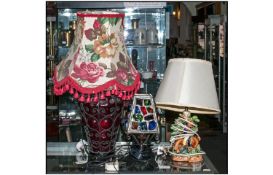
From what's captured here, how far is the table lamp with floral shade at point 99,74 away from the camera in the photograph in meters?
1.69

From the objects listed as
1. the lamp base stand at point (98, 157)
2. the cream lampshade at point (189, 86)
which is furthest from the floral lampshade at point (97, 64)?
the lamp base stand at point (98, 157)

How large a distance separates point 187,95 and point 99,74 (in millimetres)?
341

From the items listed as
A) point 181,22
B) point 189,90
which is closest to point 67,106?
point 181,22

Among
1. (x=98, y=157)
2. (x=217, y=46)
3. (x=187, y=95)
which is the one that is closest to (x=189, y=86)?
(x=187, y=95)

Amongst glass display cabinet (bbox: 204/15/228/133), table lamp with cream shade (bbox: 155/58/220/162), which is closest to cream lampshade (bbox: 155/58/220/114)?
table lamp with cream shade (bbox: 155/58/220/162)

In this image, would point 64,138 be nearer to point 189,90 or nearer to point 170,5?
point 170,5

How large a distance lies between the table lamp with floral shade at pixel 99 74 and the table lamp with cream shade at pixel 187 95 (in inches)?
5.4

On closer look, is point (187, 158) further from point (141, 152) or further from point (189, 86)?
point (189, 86)

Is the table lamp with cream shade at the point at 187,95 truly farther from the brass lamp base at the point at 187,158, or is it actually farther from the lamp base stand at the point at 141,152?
the lamp base stand at the point at 141,152

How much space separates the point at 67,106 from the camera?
3.83m

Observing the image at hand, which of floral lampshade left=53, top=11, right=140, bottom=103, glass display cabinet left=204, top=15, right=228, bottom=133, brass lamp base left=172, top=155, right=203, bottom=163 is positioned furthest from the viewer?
glass display cabinet left=204, top=15, right=228, bottom=133

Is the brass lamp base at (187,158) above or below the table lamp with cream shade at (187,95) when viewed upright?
below

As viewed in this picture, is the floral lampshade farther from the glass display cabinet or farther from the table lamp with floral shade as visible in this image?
the glass display cabinet

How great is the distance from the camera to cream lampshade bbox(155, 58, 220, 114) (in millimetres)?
1717
